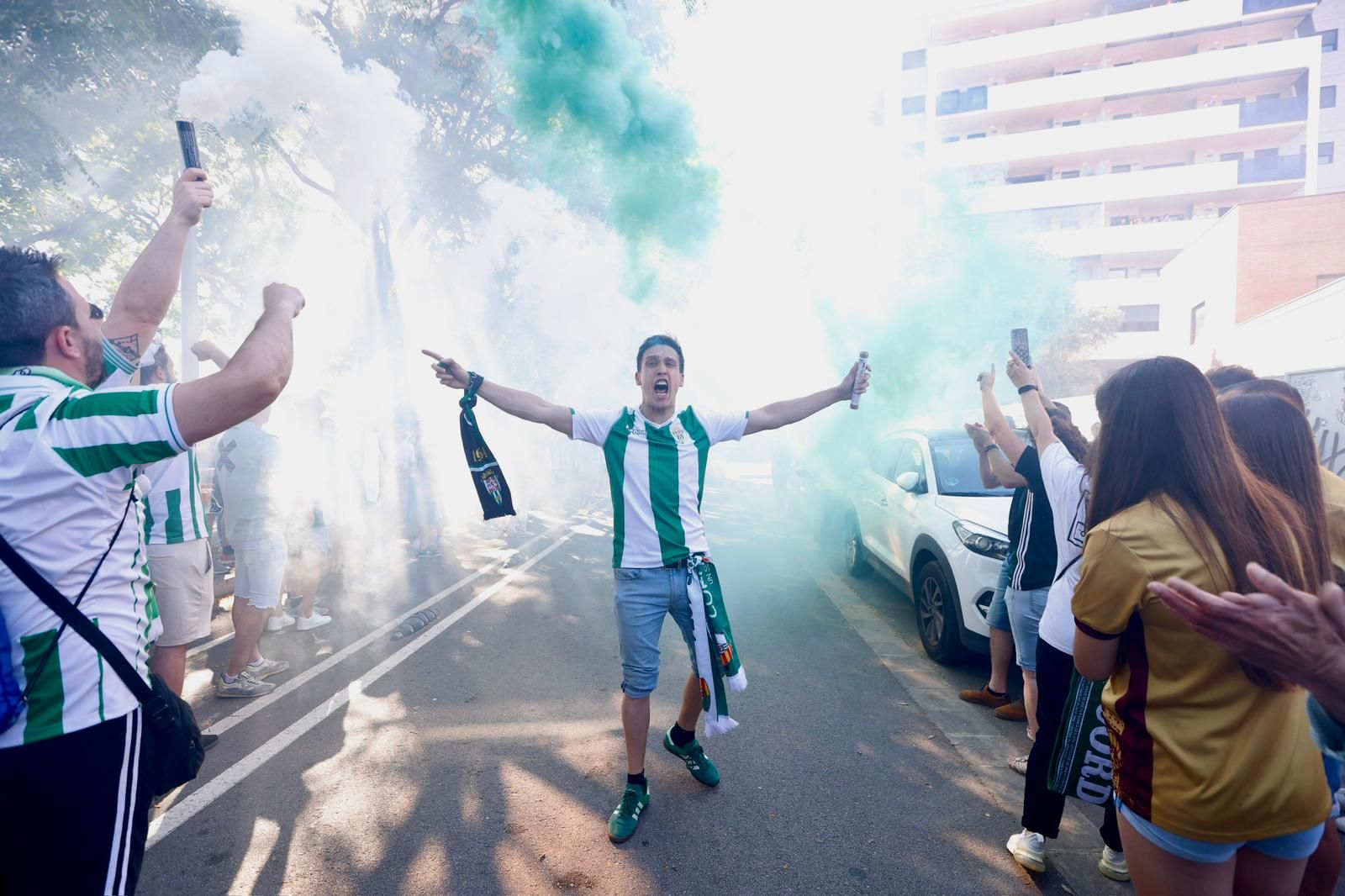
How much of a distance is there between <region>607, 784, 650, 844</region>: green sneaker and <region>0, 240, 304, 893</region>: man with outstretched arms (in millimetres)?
1905

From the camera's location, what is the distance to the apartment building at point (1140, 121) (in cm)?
3169

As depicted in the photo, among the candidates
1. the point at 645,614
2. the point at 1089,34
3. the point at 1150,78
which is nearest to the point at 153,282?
the point at 645,614

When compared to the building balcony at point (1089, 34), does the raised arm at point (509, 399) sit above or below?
below

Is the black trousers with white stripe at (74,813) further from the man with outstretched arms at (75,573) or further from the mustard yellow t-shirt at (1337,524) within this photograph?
the mustard yellow t-shirt at (1337,524)

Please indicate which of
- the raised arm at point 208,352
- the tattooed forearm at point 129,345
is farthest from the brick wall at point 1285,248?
the tattooed forearm at point 129,345

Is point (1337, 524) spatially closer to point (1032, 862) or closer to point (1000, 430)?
point (1000, 430)

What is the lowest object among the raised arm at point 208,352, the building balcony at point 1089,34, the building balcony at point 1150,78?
the raised arm at point 208,352

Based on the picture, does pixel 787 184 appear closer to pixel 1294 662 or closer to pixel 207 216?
pixel 1294 662

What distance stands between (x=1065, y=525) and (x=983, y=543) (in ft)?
7.53

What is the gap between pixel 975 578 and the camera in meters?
4.79

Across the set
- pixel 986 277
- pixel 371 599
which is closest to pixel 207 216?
pixel 371 599

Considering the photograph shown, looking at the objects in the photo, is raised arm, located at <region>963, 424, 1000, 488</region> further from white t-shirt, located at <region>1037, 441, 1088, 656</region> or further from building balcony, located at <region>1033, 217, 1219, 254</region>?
building balcony, located at <region>1033, 217, 1219, 254</region>

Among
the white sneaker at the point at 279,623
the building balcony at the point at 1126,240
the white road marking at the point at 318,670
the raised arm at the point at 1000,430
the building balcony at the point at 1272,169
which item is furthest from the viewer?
the building balcony at the point at 1126,240

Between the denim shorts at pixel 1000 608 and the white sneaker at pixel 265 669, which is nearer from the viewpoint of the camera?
the denim shorts at pixel 1000 608
